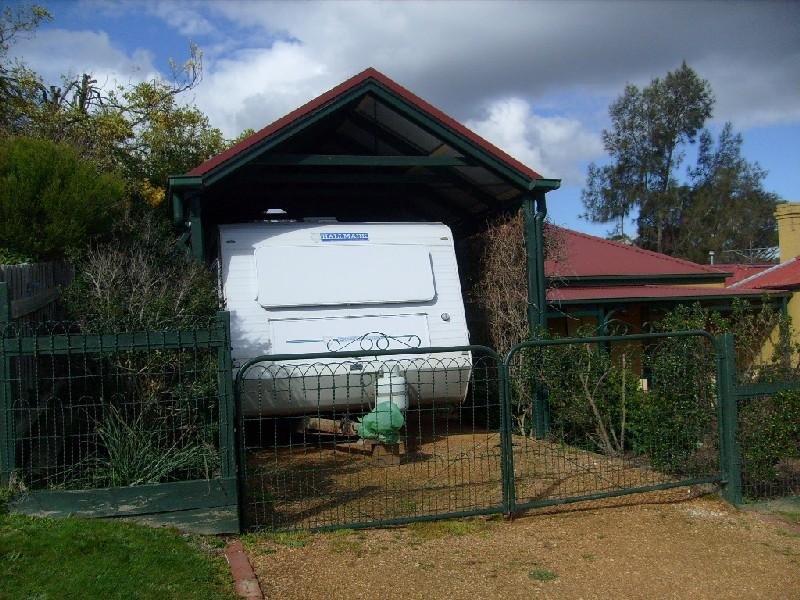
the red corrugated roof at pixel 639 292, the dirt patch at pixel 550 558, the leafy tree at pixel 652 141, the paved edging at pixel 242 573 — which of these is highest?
the leafy tree at pixel 652 141

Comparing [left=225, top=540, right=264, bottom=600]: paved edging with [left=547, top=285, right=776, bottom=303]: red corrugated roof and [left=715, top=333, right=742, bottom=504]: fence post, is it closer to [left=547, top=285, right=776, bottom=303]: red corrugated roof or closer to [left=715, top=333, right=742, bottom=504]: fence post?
[left=715, top=333, right=742, bottom=504]: fence post

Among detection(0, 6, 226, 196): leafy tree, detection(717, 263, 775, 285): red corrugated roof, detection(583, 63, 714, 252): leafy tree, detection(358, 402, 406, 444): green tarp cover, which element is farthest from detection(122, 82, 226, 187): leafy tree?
detection(583, 63, 714, 252): leafy tree

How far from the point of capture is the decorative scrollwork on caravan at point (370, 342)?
9.68 metres

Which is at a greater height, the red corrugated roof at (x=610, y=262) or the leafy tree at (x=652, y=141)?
the leafy tree at (x=652, y=141)

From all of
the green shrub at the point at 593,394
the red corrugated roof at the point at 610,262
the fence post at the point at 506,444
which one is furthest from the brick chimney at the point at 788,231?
the fence post at the point at 506,444

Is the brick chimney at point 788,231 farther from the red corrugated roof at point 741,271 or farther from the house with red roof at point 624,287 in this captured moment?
the house with red roof at point 624,287

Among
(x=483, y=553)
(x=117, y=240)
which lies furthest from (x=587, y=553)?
(x=117, y=240)

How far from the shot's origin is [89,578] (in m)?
4.88

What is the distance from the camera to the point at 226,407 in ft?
19.8

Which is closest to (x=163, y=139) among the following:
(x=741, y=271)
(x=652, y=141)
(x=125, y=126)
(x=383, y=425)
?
(x=125, y=126)

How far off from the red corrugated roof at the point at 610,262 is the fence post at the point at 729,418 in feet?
29.6

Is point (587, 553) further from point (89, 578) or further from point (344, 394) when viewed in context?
point (344, 394)

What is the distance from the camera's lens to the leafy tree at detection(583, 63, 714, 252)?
1612 inches

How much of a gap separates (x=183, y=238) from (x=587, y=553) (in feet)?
20.4
